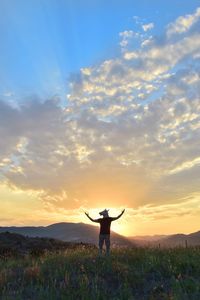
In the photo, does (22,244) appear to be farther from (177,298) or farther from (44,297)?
(177,298)

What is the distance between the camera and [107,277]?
40.5ft

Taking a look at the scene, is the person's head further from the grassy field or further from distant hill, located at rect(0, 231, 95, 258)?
distant hill, located at rect(0, 231, 95, 258)

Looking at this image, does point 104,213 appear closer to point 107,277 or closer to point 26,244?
point 107,277

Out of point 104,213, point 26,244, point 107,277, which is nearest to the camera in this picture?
point 107,277

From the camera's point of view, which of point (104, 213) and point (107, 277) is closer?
point (107, 277)

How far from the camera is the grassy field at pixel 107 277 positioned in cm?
1059

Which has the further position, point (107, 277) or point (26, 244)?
point (26, 244)

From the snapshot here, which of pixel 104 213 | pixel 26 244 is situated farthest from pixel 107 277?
pixel 26 244

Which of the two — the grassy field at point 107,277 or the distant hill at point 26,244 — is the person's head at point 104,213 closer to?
the grassy field at point 107,277

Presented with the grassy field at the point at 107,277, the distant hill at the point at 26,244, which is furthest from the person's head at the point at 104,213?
the distant hill at the point at 26,244

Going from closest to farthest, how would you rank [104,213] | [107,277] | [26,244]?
[107,277]
[104,213]
[26,244]

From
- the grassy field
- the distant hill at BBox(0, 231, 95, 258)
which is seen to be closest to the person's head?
the grassy field

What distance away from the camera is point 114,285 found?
11.7 meters

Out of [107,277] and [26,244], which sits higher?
[26,244]
